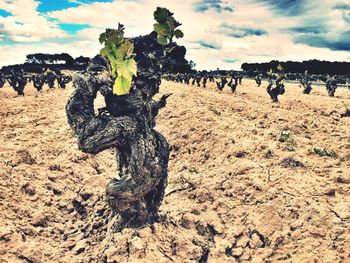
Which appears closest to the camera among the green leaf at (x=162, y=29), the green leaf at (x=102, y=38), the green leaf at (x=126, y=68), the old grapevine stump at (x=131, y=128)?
the green leaf at (x=126, y=68)

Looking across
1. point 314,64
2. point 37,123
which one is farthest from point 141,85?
point 314,64

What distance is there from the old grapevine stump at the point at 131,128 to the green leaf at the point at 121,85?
2.06ft

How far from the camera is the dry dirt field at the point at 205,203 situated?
19.1 ft

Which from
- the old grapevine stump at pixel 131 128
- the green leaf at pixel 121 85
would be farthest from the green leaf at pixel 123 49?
the old grapevine stump at pixel 131 128

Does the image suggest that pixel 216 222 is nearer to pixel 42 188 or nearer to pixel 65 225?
pixel 65 225

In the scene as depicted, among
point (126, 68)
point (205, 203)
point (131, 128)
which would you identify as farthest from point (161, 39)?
point (205, 203)

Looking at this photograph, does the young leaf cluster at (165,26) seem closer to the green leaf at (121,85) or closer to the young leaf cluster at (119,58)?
the young leaf cluster at (119,58)

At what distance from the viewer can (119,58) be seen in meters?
5.27

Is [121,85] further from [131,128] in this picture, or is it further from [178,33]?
[178,33]

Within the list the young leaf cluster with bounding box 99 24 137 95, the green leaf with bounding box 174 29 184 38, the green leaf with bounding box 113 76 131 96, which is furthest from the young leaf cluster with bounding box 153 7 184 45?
the green leaf with bounding box 113 76 131 96

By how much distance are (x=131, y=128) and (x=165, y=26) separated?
180 centimetres

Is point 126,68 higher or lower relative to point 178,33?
lower

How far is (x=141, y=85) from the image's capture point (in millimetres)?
6188

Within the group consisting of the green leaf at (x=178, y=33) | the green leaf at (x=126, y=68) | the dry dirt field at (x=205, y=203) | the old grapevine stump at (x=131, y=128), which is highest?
the green leaf at (x=178, y=33)
